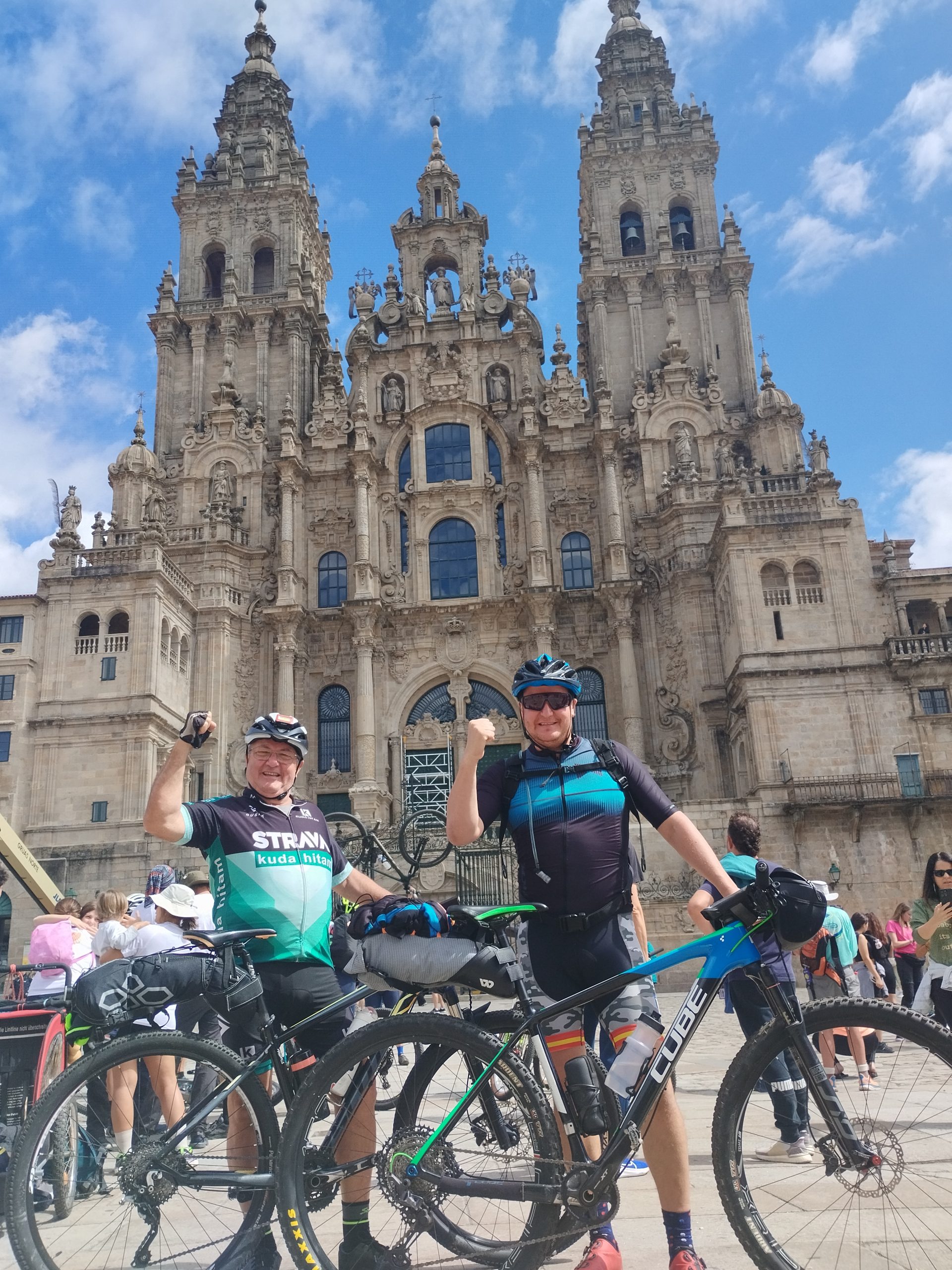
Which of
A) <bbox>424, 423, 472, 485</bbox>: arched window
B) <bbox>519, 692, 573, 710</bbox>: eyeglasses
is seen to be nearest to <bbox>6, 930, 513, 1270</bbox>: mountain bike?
<bbox>519, 692, 573, 710</bbox>: eyeglasses

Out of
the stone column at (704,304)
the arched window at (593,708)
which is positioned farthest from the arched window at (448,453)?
the stone column at (704,304)

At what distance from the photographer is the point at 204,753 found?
3238cm

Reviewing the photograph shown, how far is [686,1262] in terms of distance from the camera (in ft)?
12.7

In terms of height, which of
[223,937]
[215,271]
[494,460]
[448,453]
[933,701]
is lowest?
[223,937]

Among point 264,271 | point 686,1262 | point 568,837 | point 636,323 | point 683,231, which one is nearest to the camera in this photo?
point 686,1262

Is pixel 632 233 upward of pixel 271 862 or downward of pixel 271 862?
upward

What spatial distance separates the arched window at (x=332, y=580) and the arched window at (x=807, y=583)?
15.7 m

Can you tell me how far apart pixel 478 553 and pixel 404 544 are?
2858 millimetres

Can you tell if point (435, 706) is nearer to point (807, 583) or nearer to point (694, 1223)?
point (807, 583)

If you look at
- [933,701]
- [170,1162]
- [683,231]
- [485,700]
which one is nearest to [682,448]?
[683,231]

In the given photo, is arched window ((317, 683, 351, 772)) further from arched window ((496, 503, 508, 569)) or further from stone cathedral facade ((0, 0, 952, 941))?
arched window ((496, 503, 508, 569))

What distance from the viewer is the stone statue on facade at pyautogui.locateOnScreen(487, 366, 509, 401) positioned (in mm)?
37656

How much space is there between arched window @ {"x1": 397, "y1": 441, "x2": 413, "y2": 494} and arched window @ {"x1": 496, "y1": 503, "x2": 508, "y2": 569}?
3614 millimetres

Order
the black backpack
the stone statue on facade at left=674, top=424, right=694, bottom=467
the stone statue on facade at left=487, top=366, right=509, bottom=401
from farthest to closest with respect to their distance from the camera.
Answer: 1. the stone statue on facade at left=487, top=366, right=509, bottom=401
2. the stone statue on facade at left=674, top=424, right=694, bottom=467
3. the black backpack
